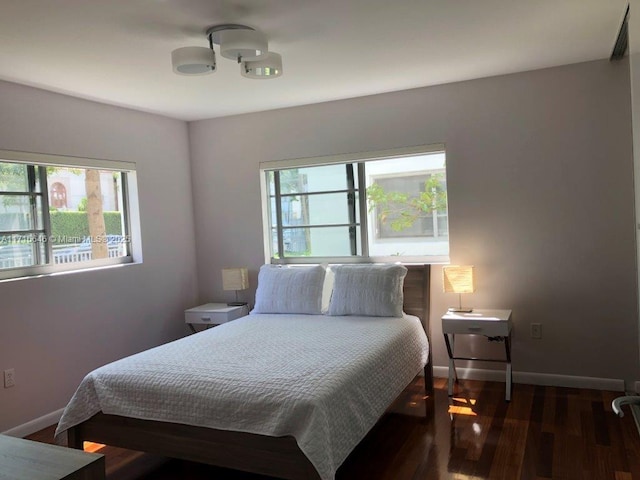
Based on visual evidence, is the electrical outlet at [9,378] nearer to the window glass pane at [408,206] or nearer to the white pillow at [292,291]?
the white pillow at [292,291]

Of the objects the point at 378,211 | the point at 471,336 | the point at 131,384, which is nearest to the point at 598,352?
the point at 471,336

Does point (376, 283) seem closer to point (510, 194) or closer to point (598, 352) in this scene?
point (510, 194)


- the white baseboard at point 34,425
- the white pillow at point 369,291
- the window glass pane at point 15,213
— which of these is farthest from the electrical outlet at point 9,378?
the white pillow at point 369,291

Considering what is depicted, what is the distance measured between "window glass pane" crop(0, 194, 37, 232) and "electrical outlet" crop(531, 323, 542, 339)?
12.0 ft

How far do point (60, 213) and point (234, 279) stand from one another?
152cm

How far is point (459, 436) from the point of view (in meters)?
3.09

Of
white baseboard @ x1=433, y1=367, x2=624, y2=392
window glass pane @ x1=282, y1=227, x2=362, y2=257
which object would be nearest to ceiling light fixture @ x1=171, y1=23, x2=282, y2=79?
window glass pane @ x1=282, y1=227, x2=362, y2=257

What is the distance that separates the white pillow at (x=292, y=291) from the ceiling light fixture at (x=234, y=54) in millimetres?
1753

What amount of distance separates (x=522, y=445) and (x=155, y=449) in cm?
196

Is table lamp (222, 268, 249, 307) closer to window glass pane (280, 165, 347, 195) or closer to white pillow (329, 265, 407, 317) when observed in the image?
window glass pane (280, 165, 347, 195)

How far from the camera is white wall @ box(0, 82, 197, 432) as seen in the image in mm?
3475

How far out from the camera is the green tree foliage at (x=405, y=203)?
4312 millimetres

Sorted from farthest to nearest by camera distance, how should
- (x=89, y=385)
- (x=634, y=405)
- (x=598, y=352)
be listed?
(x=598, y=352) → (x=89, y=385) → (x=634, y=405)

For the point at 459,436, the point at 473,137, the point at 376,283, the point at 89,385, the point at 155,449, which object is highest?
the point at 473,137
